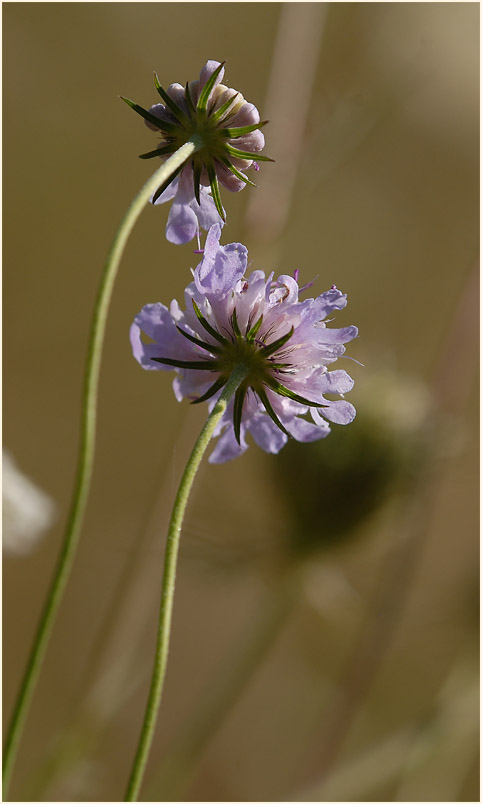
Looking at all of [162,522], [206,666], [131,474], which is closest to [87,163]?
[131,474]

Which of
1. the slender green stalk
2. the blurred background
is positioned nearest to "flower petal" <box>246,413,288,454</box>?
the blurred background

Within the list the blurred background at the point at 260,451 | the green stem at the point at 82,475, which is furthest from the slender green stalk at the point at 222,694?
the green stem at the point at 82,475

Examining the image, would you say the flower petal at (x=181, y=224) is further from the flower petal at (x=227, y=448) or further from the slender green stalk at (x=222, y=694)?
the slender green stalk at (x=222, y=694)

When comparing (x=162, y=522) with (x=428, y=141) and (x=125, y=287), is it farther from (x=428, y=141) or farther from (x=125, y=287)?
(x=428, y=141)

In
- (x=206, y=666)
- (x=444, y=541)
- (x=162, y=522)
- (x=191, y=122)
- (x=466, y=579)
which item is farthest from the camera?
(x=444, y=541)

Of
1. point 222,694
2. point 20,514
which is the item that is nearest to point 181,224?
point 20,514

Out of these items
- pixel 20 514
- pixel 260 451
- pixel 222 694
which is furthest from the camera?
pixel 260 451

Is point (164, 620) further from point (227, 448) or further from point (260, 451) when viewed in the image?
point (260, 451)
